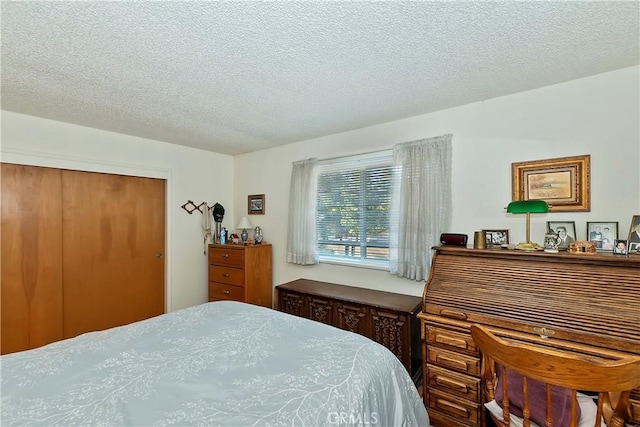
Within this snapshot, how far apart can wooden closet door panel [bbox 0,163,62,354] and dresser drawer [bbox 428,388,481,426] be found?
11.8 feet

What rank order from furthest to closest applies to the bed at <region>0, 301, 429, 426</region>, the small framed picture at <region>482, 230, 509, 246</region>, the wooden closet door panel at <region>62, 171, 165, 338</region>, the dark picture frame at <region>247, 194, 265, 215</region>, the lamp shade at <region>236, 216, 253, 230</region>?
the dark picture frame at <region>247, 194, 265, 215</region>
the lamp shade at <region>236, 216, 253, 230</region>
the wooden closet door panel at <region>62, 171, 165, 338</region>
the small framed picture at <region>482, 230, 509, 246</region>
the bed at <region>0, 301, 429, 426</region>

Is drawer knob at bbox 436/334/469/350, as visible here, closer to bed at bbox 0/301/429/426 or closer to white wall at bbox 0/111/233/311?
bed at bbox 0/301/429/426

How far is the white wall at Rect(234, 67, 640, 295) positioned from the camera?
1.86 meters

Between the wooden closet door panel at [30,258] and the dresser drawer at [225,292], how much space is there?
1.51m

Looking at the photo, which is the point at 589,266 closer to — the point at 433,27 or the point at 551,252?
the point at 551,252

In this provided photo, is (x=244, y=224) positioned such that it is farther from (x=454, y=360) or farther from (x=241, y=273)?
(x=454, y=360)

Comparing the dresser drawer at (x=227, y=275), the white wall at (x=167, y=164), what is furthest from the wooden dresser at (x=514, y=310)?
the white wall at (x=167, y=164)

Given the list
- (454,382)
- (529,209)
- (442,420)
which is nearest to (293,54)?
(529,209)

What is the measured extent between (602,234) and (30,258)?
4.80 m

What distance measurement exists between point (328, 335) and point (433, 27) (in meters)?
1.76

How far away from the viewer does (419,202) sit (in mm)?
2656

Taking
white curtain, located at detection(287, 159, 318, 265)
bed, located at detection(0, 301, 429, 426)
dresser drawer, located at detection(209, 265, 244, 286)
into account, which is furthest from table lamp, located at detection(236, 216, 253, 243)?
bed, located at detection(0, 301, 429, 426)

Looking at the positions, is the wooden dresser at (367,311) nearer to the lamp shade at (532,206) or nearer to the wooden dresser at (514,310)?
the wooden dresser at (514,310)

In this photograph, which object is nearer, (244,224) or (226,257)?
(226,257)
